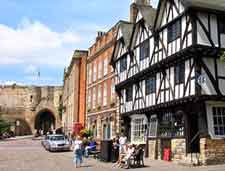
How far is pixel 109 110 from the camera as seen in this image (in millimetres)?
33125

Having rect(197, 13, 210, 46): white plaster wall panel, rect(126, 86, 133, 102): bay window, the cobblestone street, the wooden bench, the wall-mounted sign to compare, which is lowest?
the cobblestone street

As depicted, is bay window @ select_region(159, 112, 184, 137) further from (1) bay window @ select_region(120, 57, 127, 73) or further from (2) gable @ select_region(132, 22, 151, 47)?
(1) bay window @ select_region(120, 57, 127, 73)

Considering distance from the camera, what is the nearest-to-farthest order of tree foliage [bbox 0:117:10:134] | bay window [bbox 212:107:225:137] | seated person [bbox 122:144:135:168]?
seated person [bbox 122:144:135:168], bay window [bbox 212:107:225:137], tree foliage [bbox 0:117:10:134]

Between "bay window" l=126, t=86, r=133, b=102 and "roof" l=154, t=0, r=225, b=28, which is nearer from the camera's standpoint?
"roof" l=154, t=0, r=225, b=28

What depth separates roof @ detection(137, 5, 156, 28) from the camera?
25.1 m

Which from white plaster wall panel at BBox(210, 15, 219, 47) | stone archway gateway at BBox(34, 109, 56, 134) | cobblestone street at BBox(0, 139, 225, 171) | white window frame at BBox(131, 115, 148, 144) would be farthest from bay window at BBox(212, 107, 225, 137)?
stone archway gateway at BBox(34, 109, 56, 134)

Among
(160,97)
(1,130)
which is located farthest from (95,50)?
(1,130)

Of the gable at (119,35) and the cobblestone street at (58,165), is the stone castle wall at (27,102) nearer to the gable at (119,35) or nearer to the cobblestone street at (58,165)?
the gable at (119,35)

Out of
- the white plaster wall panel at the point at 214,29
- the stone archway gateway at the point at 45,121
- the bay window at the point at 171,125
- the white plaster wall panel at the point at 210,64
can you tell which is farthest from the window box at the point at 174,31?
the stone archway gateway at the point at 45,121

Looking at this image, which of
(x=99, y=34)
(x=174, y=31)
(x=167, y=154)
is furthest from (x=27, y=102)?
(x=174, y=31)

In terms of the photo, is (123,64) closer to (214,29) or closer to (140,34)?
(140,34)

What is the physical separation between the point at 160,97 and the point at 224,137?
498cm

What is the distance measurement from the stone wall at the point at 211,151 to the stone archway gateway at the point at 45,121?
5920 cm

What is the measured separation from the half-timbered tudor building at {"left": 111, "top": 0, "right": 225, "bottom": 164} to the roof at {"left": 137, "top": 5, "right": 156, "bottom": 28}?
20 mm
